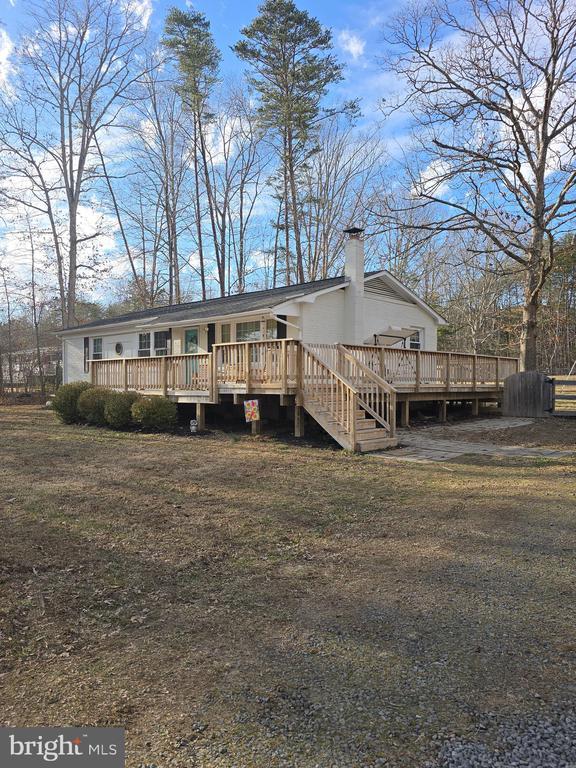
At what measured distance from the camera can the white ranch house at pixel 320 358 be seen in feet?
31.3

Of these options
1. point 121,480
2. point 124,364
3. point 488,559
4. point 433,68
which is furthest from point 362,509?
point 433,68

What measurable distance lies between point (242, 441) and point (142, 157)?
25056mm

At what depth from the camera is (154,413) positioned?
11.4 m

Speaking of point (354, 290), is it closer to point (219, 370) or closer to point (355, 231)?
point (355, 231)

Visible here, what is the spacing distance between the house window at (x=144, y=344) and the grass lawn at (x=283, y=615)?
12.3 metres

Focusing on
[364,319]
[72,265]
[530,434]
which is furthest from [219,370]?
[72,265]

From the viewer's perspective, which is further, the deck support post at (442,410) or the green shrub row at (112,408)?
the deck support post at (442,410)

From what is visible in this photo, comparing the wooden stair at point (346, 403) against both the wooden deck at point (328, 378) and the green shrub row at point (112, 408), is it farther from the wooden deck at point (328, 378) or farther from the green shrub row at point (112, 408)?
the green shrub row at point (112, 408)

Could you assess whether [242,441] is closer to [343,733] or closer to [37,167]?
[343,733]

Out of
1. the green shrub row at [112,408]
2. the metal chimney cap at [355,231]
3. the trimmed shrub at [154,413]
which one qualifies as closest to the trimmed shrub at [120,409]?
the green shrub row at [112,408]

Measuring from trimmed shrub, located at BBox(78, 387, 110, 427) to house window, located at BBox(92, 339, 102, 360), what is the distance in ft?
25.1

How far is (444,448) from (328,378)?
8.36ft

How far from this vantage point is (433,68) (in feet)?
47.3

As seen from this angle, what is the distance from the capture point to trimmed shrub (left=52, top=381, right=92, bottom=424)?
13289mm
